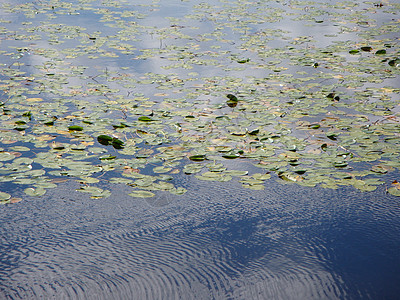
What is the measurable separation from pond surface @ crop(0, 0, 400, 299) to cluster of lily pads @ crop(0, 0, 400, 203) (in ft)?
0.06

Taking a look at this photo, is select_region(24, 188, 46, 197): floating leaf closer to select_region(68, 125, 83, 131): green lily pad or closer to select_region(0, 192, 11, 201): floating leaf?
select_region(0, 192, 11, 201): floating leaf

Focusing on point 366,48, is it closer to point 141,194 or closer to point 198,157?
point 198,157

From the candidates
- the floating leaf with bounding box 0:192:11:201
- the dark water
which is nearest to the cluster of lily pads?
the floating leaf with bounding box 0:192:11:201

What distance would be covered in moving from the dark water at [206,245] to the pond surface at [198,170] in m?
0.01

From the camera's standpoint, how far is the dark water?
2.27m

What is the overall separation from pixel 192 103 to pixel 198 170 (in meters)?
1.25

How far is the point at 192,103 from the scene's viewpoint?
14.3ft

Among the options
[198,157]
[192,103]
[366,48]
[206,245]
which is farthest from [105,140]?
[366,48]

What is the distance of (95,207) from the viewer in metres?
2.87

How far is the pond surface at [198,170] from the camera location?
2369 millimetres

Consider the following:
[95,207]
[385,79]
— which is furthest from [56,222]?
[385,79]

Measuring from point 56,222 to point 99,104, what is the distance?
1779 mm

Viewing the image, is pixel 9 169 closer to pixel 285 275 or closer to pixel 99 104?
pixel 99 104

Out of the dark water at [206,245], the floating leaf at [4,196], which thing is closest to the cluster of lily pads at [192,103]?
the floating leaf at [4,196]
